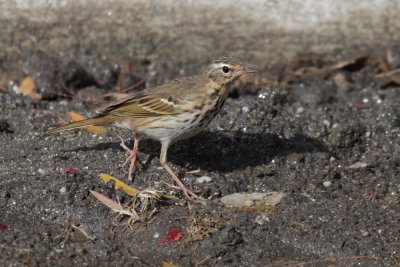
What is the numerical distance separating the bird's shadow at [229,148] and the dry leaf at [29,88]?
154 cm

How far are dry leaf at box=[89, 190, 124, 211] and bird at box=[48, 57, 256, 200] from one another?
452 millimetres

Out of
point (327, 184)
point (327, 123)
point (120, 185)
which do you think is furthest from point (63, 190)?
point (327, 123)

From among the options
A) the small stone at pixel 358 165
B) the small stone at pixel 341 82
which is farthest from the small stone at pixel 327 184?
the small stone at pixel 341 82

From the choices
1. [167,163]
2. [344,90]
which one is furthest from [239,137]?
[344,90]

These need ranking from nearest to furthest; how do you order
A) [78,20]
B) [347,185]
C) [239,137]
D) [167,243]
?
1. [167,243]
2. [347,185]
3. [239,137]
4. [78,20]

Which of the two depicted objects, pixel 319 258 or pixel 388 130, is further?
pixel 388 130

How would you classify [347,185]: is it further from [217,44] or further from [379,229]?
[217,44]

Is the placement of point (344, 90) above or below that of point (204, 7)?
below

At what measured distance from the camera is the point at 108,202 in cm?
646

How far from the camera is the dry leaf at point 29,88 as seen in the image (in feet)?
28.7

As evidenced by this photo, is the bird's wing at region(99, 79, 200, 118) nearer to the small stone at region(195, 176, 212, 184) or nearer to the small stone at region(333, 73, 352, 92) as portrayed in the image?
the small stone at region(195, 176, 212, 184)

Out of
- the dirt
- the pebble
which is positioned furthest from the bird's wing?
the pebble

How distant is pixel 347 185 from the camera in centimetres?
717

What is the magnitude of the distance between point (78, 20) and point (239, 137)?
2.38 m
